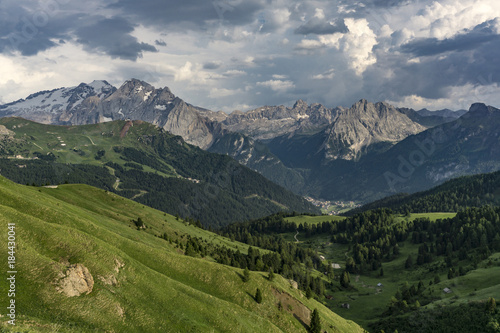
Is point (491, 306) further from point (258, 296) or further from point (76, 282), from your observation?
point (76, 282)

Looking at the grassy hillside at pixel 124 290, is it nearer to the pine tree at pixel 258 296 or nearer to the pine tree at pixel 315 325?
the pine tree at pixel 258 296

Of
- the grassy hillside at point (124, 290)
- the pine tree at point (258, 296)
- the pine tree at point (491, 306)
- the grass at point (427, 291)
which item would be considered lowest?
the grass at point (427, 291)

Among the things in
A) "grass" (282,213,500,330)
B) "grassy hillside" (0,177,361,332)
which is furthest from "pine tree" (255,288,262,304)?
"grass" (282,213,500,330)

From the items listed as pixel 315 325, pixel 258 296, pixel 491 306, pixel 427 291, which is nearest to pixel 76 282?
pixel 258 296

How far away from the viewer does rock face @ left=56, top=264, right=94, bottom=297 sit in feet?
145

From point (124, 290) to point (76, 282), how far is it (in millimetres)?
8303

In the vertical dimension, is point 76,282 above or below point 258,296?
above

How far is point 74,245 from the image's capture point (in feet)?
175

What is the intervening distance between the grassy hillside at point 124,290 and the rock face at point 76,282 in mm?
599

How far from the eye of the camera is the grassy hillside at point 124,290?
4203cm

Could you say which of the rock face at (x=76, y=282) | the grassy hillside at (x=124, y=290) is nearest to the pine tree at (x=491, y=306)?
the grassy hillside at (x=124, y=290)

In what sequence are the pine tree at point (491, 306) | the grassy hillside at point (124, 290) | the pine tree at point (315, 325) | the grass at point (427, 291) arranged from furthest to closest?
the grass at point (427, 291) → the pine tree at point (491, 306) → the pine tree at point (315, 325) → the grassy hillside at point (124, 290)

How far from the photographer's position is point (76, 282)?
1806 inches

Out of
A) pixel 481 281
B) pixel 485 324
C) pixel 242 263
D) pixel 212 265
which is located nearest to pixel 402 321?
pixel 485 324
